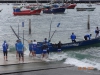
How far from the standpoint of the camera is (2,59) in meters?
25.9

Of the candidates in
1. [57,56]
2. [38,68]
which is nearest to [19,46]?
[38,68]

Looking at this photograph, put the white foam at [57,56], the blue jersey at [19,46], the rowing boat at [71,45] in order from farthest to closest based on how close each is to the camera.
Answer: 1. the rowing boat at [71,45]
2. the white foam at [57,56]
3. the blue jersey at [19,46]

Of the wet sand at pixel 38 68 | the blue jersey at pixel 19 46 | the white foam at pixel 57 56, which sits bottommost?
the white foam at pixel 57 56

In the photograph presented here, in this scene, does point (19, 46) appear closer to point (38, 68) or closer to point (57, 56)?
point (38, 68)

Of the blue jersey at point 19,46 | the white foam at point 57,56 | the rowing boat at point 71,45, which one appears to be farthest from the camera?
the rowing boat at point 71,45

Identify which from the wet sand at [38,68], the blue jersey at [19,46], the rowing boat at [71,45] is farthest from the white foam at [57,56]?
the blue jersey at [19,46]

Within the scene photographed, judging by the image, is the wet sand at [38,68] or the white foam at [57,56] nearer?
the wet sand at [38,68]

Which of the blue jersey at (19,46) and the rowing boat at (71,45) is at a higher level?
the blue jersey at (19,46)

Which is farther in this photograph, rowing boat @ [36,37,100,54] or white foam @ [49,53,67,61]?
rowing boat @ [36,37,100,54]

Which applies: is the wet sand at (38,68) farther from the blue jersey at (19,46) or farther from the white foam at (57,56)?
the white foam at (57,56)

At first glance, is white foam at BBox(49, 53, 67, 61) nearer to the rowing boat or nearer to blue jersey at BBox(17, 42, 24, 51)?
the rowing boat

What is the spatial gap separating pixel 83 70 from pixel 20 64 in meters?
5.07

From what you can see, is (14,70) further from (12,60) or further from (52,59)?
(52,59)

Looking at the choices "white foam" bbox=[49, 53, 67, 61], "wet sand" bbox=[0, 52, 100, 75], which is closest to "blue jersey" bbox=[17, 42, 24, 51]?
"wet sand" bbox=[0, 52, 100, 75]
